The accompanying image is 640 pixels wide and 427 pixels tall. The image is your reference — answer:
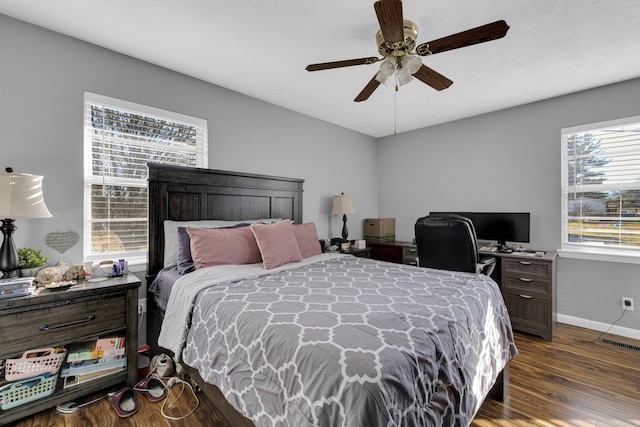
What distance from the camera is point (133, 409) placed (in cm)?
175

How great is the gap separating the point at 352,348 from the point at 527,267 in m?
2.87

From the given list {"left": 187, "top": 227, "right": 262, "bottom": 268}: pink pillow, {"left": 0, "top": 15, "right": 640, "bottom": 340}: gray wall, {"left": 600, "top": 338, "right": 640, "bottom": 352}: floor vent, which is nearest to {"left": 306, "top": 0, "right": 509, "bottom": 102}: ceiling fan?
{"left": 187, "top": 227, "right": 262, "bottom": 268}: pink pillow

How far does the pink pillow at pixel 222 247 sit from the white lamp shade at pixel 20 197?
2.93 ft

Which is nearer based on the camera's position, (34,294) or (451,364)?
(451,364)

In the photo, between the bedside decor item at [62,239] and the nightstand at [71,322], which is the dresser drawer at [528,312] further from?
the bedside decor item at [62,239]

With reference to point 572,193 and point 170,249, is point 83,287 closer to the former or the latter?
point 170,249

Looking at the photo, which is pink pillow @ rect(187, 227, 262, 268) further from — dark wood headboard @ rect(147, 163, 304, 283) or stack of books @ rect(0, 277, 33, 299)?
stack of books @ rect(0, 277, 33, 299)

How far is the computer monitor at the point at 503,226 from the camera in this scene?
331cm

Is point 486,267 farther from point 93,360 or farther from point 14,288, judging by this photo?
point 14,288

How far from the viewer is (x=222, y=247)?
225 centimetres

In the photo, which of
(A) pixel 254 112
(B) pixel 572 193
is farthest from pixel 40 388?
(B) pixel 572 193

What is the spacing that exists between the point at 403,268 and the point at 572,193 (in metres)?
2.47

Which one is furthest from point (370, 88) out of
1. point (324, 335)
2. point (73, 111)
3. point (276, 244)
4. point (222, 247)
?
point (73, 111)

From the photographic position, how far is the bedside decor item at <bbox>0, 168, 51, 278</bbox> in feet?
5.34
